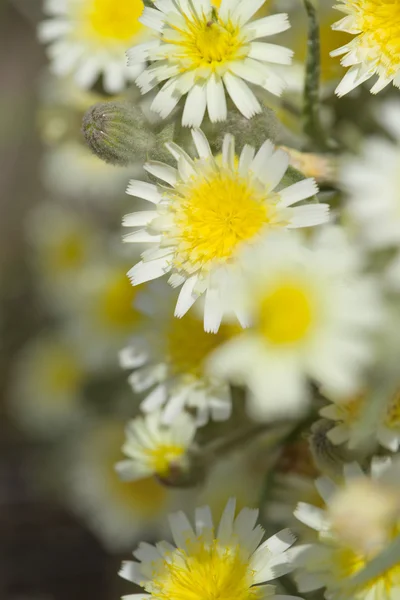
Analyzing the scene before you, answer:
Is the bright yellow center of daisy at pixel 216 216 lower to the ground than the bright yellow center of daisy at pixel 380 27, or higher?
lower

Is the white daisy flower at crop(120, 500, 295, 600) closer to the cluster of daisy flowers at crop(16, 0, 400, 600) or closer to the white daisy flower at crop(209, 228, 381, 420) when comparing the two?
the cluster of daisy flowers at crop(16, 0, 400, 600)

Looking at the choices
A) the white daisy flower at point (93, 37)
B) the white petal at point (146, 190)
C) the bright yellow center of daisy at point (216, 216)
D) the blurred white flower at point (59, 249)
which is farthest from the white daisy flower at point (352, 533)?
the blurred white flower at point (59, 249)

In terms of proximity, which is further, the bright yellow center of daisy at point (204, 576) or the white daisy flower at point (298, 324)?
the bright yellow center of daisy at point (204, 576)

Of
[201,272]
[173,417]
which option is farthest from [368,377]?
[173,417]

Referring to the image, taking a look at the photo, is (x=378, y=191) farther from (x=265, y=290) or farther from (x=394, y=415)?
(x=394, y=415)

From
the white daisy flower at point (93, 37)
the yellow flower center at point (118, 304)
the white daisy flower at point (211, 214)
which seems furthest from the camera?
the yellow flower center at point (118, 304)

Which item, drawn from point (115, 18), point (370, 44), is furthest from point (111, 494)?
point (370, 44)

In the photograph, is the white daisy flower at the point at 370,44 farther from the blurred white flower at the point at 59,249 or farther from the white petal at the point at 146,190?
the blurred white flower at the point at 59,249
